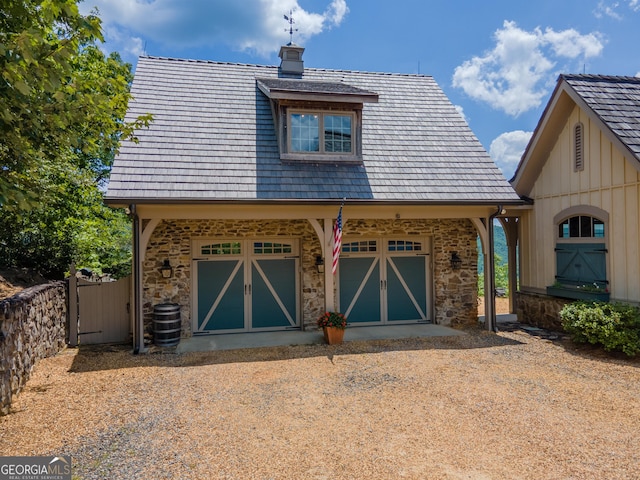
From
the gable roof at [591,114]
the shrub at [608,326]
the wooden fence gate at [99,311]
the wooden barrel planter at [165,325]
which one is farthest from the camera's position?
the wooden fence gate at [99,311]

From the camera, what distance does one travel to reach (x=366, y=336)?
9.23 m

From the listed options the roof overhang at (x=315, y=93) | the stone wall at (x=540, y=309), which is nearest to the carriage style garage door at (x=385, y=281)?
the stone wall at (x=540, y=309)

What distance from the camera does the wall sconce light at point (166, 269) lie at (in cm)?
886

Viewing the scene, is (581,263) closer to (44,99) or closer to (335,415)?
(335,415)

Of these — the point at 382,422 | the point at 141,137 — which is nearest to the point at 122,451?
the point at 382,422

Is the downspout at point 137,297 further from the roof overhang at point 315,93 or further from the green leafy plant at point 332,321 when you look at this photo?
the roof overhang at point 315,93

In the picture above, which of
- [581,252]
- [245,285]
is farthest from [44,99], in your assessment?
[581,252]

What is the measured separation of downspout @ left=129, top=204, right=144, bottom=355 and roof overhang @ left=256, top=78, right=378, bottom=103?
4.03 meters

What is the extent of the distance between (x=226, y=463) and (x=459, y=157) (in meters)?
8.83

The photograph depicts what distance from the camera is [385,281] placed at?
10.4 meters

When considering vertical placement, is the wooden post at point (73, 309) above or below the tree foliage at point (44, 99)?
below

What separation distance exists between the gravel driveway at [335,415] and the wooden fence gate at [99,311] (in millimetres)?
1094

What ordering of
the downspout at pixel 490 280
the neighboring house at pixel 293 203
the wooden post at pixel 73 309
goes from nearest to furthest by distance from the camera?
the neighboring house at pixel 293 203 < the wooden post at pixel 73 309 < the downspout at pixel 490 280

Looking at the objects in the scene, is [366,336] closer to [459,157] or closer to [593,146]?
[459,157]
